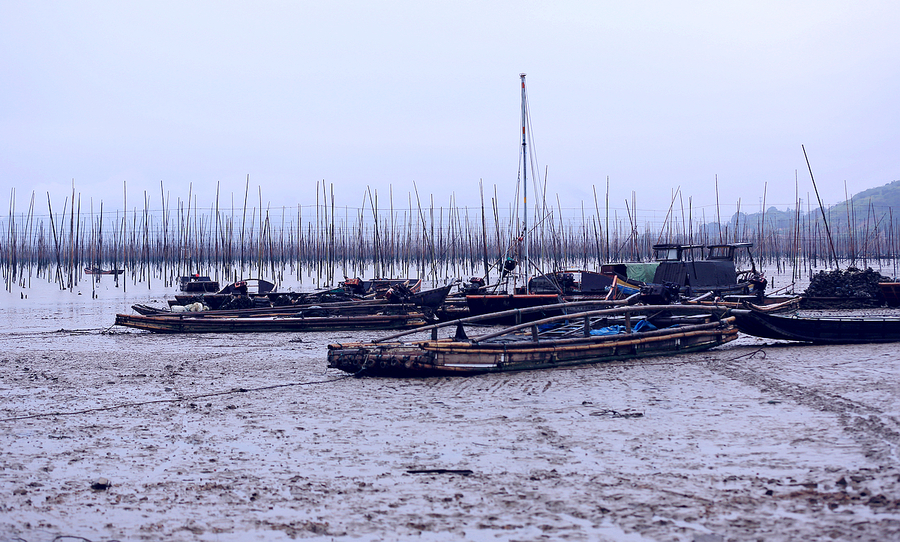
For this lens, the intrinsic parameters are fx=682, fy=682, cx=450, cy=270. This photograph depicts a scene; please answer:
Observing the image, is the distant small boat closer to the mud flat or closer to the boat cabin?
the boat cabin

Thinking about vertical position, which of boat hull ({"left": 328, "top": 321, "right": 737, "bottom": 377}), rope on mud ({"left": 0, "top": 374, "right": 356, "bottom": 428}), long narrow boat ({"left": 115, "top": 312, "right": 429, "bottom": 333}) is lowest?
rope on mud ({"left": 0, "top": 374, "right": 356, "bottom": 428})

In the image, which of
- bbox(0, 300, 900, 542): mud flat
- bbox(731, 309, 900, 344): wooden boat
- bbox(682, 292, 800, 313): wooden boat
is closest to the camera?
bbox(0, 300, 900, 542): mud flat

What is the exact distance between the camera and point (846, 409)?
19.4 ft

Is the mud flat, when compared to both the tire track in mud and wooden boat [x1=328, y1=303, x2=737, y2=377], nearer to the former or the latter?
the tire track in mud

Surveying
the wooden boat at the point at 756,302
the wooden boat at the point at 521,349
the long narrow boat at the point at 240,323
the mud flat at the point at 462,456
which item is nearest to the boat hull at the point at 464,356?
the wooden boat at the point at 521,349

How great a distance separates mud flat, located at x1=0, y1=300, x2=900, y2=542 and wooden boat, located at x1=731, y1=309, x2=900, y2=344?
2.06 m

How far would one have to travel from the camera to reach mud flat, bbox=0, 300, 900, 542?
3.69 metres

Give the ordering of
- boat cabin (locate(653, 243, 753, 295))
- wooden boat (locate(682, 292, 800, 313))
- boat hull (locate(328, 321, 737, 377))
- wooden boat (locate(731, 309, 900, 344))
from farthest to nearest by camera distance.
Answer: boat cabin (locate(653, 243, 753, 295)) → wooden boat (locate(682, 292, 800, 313)) → wooden boat (locate(731, 309, 900, 344)) → boat hull (locate(328, 321, 737, 377))

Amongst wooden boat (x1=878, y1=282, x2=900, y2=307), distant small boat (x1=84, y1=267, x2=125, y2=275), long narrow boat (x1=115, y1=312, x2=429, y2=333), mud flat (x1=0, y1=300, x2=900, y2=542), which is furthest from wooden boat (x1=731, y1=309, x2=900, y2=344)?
distant small boat (x1=84, y1=267, x2=125, y2=275)

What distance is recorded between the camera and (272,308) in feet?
53.8

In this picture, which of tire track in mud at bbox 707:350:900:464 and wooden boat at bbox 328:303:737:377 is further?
wooden boat at bbox 328:303:737:377

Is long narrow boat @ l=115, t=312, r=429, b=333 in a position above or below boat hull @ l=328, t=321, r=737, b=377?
above

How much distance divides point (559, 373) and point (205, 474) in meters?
→ 4.91

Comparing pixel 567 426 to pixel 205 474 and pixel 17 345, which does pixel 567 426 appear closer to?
pixel 205 474
